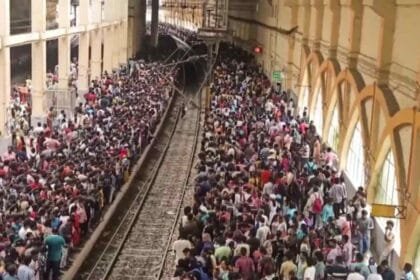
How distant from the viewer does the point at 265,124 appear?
24.1 m

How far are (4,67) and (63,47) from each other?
8.90 metres

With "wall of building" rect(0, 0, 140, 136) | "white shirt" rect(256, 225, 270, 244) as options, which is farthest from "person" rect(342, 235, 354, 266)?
"wall of building" rect(0, 0, 140, 136)

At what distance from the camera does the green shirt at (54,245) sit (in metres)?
13.4

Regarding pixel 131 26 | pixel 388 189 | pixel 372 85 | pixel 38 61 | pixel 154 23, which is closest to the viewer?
pixel 388 189

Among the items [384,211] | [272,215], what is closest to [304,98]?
[272,215]

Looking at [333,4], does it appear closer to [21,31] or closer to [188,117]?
[21,31]

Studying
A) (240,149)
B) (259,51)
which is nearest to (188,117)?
(259,51)

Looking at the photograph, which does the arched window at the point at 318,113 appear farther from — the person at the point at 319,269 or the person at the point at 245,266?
the person at the point at 245,266

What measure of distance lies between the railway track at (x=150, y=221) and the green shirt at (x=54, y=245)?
7.17 ft

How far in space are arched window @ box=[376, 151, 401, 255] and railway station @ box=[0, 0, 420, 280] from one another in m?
0.06

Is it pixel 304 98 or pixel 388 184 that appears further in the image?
pixel 304 98

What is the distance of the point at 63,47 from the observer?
32.8 meters

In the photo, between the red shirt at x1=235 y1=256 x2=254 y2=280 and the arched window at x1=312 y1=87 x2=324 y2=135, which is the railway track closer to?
the red shirt at x1=235 y1=256 x2=254 y2=280

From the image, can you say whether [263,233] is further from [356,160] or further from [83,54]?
[83,54]
